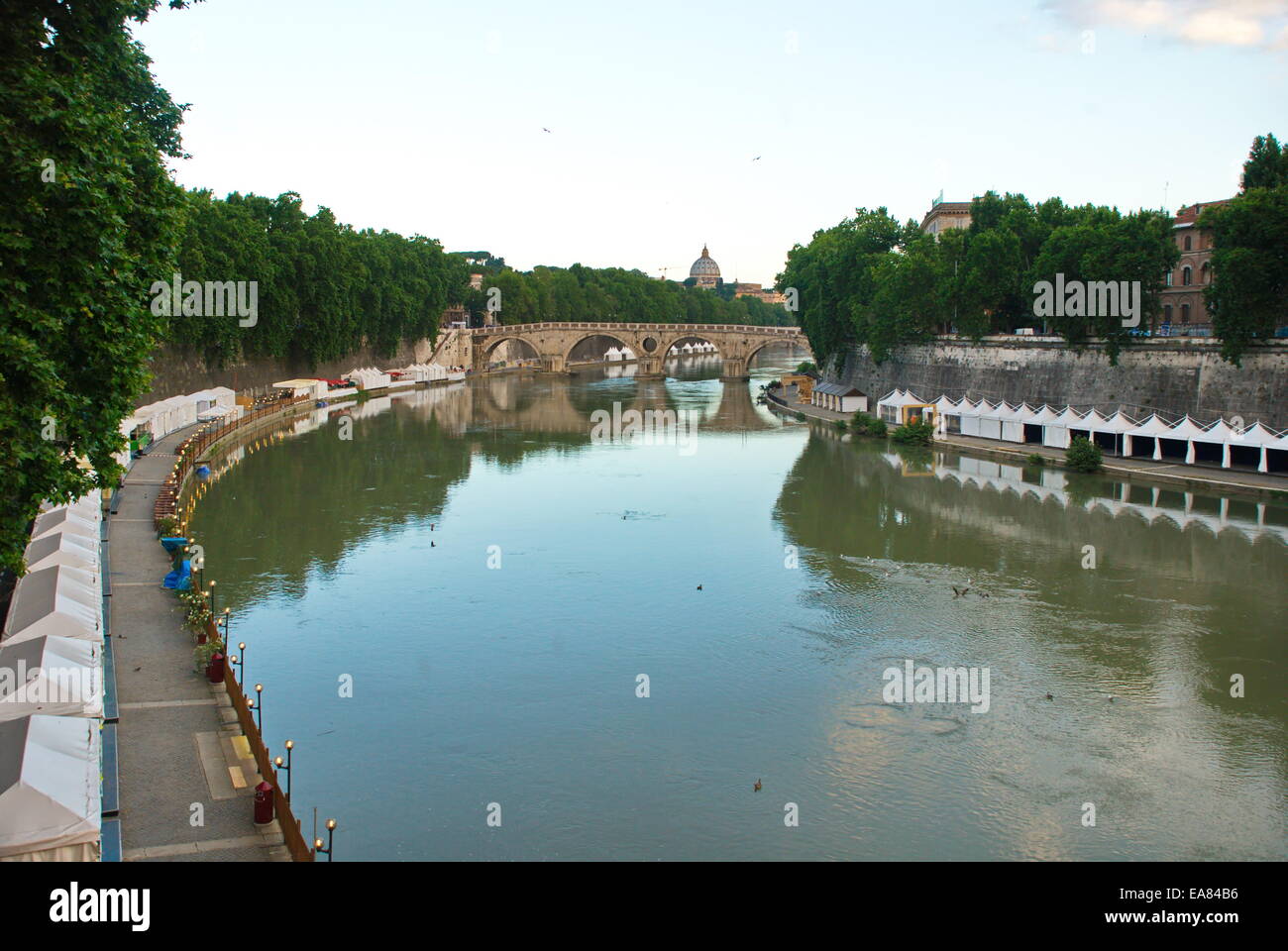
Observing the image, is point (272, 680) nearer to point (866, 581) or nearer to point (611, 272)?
point (866, 581)

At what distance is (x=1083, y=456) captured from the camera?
37.9 metres

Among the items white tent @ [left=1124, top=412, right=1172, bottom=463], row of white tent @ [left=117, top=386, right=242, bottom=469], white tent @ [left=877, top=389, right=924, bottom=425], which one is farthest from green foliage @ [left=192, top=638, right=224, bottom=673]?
white tent @ [left=877, top=389, right=924, bottom=425]

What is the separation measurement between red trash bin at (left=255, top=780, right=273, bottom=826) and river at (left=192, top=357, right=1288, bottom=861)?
1.41 metres

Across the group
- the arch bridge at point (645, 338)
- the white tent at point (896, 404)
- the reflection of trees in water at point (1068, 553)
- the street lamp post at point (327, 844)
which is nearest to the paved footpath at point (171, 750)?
the street lamp post at point (327, 844)

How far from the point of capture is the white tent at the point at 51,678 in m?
13.1

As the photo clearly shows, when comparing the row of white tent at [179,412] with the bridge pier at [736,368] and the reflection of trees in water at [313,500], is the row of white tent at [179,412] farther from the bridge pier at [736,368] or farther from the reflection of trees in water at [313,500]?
the bridge pier at [736,368]

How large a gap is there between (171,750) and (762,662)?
32.3ft

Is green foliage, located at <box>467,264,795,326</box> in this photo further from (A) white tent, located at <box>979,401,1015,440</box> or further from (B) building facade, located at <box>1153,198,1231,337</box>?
(A) white tent, located at <box>979,401,1015,440</box>

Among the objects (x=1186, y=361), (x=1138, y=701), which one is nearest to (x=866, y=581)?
(x=1138, y=701)

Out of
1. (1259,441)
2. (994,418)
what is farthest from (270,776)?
(994,418)

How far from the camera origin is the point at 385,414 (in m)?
60.9

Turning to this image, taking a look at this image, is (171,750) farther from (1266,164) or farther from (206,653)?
(1266,164)

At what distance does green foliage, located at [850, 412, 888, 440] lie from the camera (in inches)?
1944
